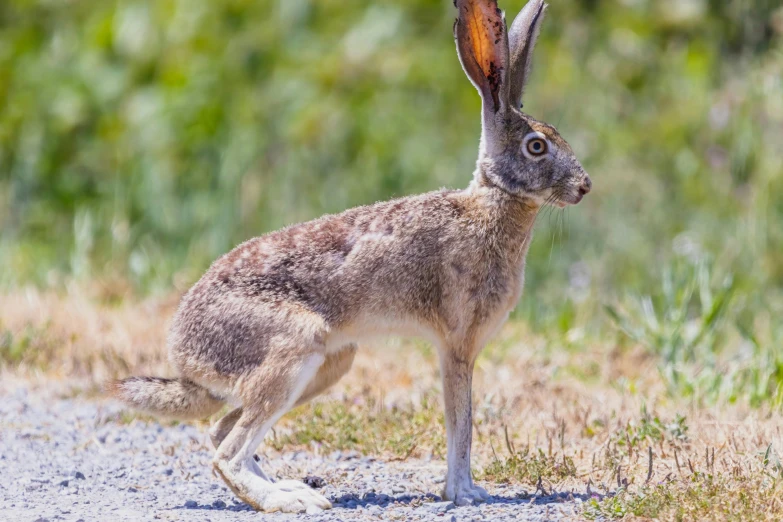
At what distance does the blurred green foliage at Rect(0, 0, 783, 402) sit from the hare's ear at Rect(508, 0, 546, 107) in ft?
11.2

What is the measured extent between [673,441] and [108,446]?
8.97 ft

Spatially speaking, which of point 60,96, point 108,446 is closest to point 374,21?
point 60,96

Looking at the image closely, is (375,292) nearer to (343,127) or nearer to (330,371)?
(330,371)

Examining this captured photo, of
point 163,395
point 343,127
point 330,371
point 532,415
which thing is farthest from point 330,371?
point 343,127

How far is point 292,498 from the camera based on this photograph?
4746 millimetres

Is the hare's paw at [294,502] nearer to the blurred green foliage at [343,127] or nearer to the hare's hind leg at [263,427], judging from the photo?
the hare's hind leg at [263,427]

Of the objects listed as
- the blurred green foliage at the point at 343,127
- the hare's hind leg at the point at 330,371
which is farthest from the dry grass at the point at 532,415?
the blurred green foliage at the point at 343,127

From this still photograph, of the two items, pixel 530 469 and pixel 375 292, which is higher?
pixel 375 292

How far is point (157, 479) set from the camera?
5.26m

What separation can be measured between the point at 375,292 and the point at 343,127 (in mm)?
6364

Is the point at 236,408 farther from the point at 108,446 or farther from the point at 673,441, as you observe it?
the point at 673,441

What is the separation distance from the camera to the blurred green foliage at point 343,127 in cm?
948

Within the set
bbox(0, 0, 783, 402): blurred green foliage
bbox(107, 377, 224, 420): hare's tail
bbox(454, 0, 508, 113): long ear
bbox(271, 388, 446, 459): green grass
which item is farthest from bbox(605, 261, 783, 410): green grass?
bbox(107, 377, 224, 420): hare's tail

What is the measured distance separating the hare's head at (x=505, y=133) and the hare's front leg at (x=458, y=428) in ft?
2.75
